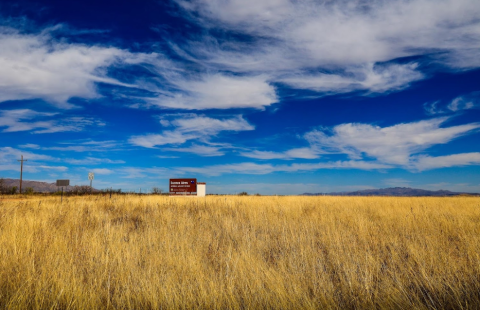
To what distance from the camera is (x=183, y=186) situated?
3134 centimetres

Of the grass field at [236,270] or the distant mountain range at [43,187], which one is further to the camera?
the distant mountain range at [43,187]

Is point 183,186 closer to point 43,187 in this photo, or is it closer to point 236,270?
point 236,270

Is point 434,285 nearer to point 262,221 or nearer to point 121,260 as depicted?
point 121,260

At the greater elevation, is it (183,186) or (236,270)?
(183,186)

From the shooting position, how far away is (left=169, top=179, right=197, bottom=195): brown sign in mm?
31127

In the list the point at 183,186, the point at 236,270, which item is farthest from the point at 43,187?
the point at 236,270

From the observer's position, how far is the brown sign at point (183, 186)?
3113 cm

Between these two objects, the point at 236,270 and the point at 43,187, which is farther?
the point at 43,187

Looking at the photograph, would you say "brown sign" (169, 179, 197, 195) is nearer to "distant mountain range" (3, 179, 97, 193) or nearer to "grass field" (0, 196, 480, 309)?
"distant mountain range" (3, 179, 97, 193)

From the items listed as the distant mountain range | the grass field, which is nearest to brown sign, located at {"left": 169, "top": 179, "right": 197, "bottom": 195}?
the distant mountain range

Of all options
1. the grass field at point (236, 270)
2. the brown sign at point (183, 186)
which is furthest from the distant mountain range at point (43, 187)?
the grass field at point (236, 270)

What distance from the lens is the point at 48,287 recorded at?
4977 millimetres

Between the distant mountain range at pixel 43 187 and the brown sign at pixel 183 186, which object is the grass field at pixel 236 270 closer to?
the brown sign at pixel 183 186

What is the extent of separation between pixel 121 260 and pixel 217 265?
6.61 feet
